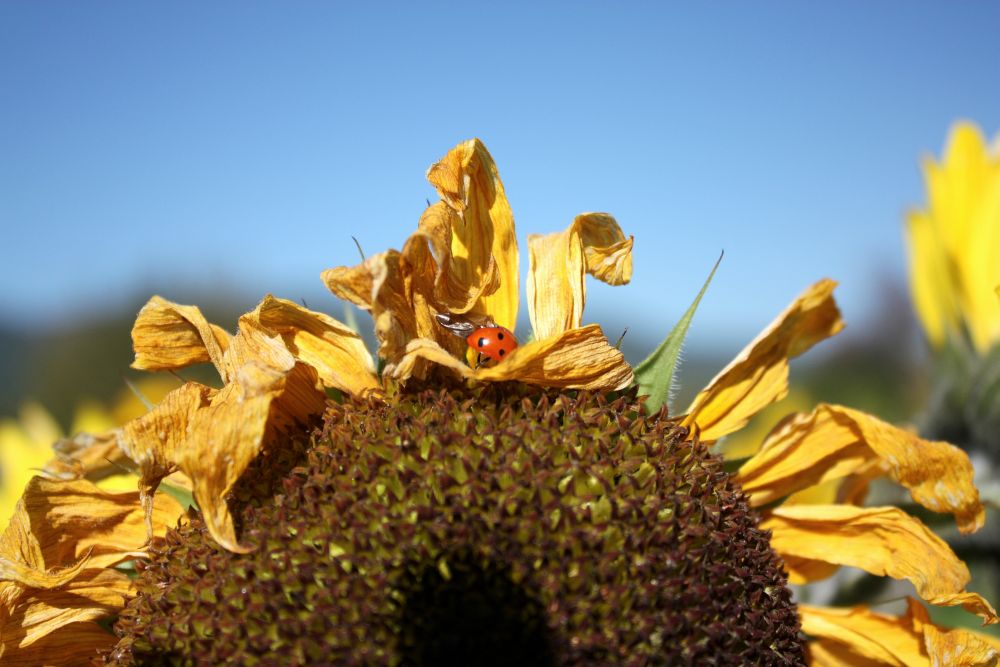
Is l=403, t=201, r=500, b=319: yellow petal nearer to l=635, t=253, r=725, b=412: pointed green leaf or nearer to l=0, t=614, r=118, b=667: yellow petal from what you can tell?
l=635, t=253, r=725, b=412: pointed green leaf

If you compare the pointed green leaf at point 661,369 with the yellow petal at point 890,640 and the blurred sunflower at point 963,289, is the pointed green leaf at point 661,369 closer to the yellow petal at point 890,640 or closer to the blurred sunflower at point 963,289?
the yellow petal at point 890,640

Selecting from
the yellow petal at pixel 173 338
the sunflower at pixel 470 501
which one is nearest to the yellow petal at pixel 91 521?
the sunflower at pixel 470 501

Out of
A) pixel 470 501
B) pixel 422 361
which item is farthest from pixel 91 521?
pixel 470 501

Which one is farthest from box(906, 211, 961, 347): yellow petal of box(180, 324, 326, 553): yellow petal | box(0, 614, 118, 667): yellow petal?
box(0, 614, 118, 667): yellow petal

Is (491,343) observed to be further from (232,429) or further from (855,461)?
(855,461)

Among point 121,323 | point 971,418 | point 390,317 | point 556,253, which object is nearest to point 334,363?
point 390,317

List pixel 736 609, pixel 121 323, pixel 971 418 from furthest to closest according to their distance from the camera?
pixel 121 323
pixel 971 418
pixel 736 609

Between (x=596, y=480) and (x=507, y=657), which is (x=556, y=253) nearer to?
(x=596, y=480)
